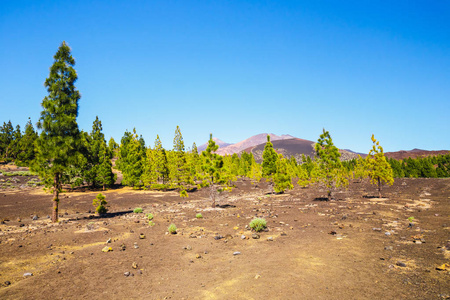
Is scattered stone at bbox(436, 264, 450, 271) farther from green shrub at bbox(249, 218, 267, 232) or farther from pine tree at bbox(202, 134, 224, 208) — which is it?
pine tree at bbox(202, 134, 224, 208)

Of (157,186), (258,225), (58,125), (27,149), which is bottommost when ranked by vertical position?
(258,225)

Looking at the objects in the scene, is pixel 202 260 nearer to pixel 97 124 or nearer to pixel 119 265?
pixel 119 265

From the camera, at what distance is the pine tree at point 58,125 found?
18.5 meters

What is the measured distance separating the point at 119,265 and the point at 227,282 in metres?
5.07

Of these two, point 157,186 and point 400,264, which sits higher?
point 157,186

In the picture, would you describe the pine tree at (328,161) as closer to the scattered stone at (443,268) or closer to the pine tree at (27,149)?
the scattered stone at (443,268)

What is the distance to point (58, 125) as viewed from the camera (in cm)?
1852

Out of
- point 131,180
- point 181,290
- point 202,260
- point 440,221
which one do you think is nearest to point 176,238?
point 202,260

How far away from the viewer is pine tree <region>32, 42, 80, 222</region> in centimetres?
1847

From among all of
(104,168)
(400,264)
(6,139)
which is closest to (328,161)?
(400,264)

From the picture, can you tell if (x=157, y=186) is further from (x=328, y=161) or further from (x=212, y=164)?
(x=328, y=161)

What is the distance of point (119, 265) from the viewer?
10.0 metres

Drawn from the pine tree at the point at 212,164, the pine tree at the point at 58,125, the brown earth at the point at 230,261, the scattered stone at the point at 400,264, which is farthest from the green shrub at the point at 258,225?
the pine tree at the point at 58,125

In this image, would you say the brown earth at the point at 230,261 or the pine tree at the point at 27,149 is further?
the pine tree at the point at 27,149
